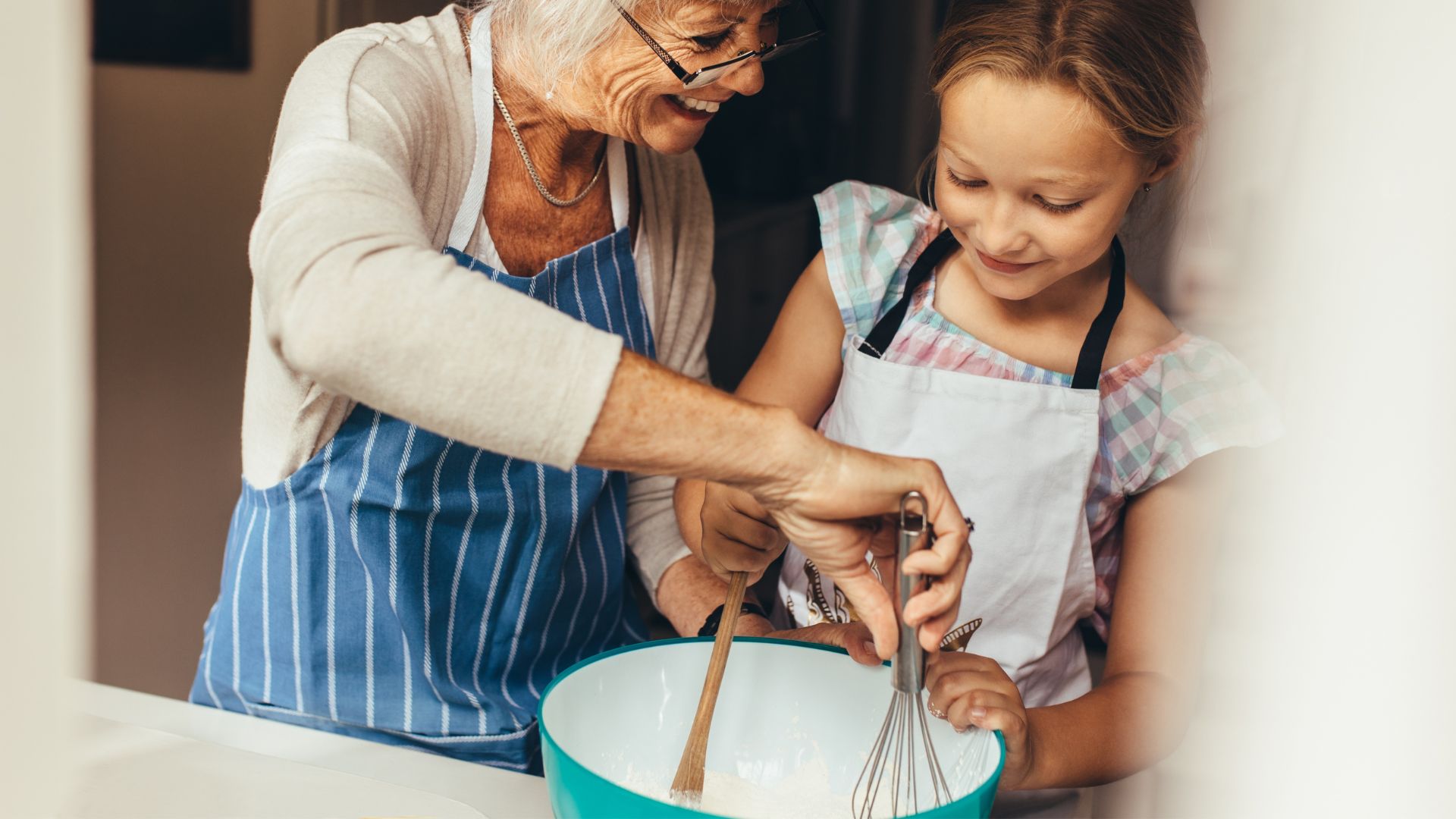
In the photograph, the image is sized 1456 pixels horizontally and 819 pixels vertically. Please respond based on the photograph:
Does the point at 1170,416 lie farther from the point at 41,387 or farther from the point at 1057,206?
the point at 41,387

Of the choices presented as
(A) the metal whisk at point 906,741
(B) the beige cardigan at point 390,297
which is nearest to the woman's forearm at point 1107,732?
(A) the metal whisk at point 906,741

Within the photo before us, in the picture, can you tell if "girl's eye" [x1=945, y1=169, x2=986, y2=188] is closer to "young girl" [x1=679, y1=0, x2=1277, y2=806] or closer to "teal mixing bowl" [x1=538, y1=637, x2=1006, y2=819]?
"young girl" [x1=679, y1=0, x2=1277, y2=806]

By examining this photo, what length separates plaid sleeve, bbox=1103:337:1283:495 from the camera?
3.30ft

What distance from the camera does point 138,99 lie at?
1.96 metres

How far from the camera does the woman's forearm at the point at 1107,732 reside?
910 mm

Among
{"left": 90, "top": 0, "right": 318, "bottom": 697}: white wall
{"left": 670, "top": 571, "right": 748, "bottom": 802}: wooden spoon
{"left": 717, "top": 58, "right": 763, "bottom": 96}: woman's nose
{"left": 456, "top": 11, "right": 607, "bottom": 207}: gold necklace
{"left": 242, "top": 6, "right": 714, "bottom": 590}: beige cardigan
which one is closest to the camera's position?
{"left": 242, "top": 6, "right": 714, "bottom": 590}: beige cardigan

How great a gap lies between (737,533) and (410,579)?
41 cm

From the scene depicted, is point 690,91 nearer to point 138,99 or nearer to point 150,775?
point 150,775

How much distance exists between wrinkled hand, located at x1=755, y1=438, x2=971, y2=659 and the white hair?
18.8 inches

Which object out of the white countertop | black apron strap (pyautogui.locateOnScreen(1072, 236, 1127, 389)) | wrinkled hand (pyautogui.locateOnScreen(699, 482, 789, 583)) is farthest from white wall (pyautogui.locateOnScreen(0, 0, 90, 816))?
black apron strap (pyautogui.locateOnScreen(1072, 236, 1127, 389))

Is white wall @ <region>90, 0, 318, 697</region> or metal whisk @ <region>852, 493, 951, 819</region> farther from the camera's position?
white wall @ <region>90, 0, 318, 697</region>

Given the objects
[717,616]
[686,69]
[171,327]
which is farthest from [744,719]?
[171,327]

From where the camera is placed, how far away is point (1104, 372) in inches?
42.1

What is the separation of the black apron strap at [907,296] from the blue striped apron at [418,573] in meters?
0.27
